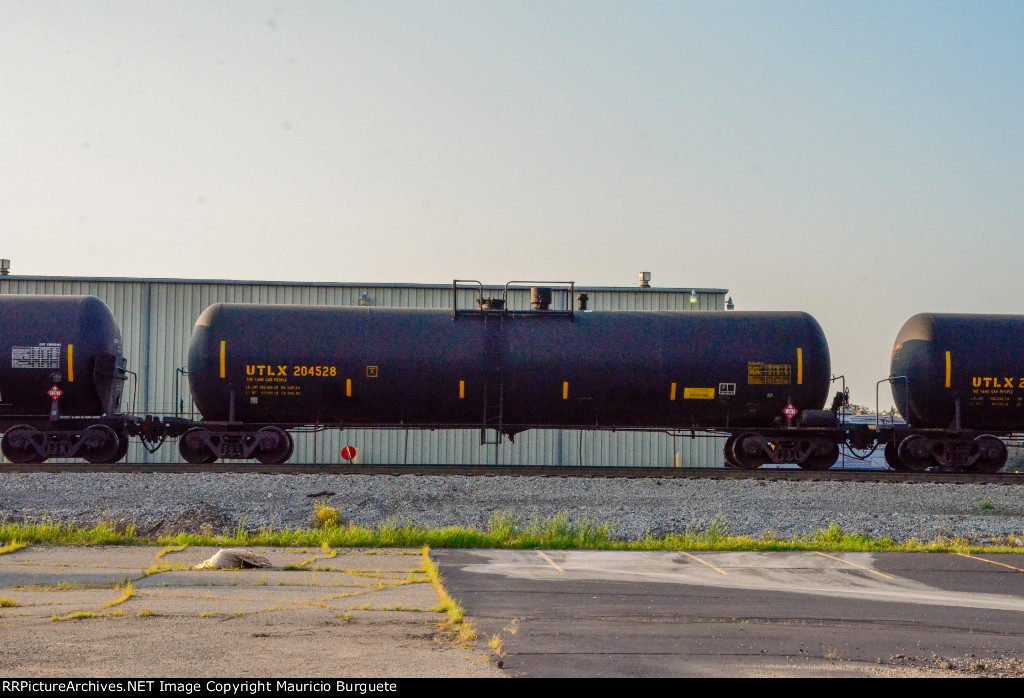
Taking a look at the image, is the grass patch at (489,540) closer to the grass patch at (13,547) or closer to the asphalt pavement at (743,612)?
the grass patch at (13,547)

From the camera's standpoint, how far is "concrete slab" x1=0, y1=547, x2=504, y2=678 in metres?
4.91

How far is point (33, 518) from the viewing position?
11102mm

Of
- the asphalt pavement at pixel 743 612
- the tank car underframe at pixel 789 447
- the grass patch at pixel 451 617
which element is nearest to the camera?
the asphalt pavement at pixel 743 612

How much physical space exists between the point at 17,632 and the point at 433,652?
2.77 meters

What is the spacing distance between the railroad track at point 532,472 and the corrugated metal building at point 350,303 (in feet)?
23.4

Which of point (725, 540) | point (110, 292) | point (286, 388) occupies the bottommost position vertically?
point (725, 540)

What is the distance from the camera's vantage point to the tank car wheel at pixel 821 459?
18.2 m

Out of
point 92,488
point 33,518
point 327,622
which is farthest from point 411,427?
point 327,622

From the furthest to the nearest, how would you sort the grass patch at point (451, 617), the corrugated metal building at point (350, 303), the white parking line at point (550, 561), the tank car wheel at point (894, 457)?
1. the corrugated metal building at point (350, 303)
2. the tank car wheel at point (894, 457)
3. the white parking line at point (550, 561)
4. the grass patch at point (451, 617)

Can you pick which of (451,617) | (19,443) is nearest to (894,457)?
(451,617)

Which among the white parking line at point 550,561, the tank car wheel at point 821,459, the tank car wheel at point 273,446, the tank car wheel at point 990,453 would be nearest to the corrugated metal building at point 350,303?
the tank car wheel at point 821,459

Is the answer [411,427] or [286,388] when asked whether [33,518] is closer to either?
[286,388]

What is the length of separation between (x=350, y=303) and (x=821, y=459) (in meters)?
14.4

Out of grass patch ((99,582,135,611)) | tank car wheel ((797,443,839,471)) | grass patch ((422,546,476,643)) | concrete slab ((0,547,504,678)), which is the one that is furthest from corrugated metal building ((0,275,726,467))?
grass patch ((99,582,135,611))
